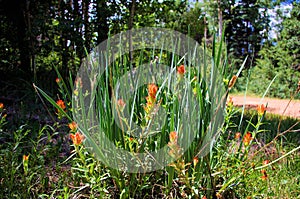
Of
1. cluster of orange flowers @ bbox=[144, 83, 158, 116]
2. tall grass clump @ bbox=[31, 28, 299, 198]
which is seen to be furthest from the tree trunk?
cluster of orange flowers @ bbox=[144, 83, 158, 116]

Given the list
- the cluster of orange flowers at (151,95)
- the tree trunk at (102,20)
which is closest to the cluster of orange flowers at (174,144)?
the cluster of orange flowers at (151,95)

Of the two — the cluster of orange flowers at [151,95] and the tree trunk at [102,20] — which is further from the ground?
the tree trunk at [102,20]

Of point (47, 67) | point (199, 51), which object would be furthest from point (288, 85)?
point (199, 51)

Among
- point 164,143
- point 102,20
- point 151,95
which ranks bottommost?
point 164,143

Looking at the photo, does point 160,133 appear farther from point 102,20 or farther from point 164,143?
point 102,20

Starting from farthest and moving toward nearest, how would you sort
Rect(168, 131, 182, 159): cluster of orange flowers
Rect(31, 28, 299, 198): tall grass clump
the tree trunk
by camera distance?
the tree trunk, Rect(31, 28, 299, 198): tall grass clump, Rect(168, 131, 182, 159): cluster of orange flowers

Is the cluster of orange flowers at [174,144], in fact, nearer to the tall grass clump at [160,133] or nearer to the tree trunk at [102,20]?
the tall grass clump at [160,133]

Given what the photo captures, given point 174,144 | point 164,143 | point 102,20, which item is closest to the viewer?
point 174,144

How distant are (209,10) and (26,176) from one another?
1495 cm

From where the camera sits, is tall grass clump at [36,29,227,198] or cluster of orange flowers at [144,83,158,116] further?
tall grass clump at [36,29,227,198]

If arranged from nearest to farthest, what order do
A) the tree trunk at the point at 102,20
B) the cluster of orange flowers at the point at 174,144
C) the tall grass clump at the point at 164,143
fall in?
1. the cluster of orange flowers at the point at 174,144
2. the tall grass clump at the point at 164,143
3. the tree trunk at the point at 102,20

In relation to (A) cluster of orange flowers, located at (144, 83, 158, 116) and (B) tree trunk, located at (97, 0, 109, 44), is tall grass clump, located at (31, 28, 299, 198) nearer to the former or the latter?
(A) cluster of orange flowers, located at (144, 83, 158, 116)

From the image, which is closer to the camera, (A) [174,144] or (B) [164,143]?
(A) [174,144]

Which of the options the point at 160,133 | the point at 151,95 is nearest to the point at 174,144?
the point at 151,95
